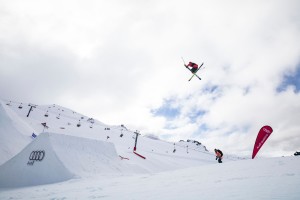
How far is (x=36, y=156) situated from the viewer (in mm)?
15656

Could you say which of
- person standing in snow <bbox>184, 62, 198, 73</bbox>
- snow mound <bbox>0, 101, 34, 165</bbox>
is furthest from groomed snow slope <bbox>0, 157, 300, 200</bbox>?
snow mound <bbox>0, 101, 34, 165</bbox>

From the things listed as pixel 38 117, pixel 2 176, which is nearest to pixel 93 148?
pixel 2 176

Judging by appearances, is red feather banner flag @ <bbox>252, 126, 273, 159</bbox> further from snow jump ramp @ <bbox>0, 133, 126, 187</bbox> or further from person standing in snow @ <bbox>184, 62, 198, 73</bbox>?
snow jump ramp @ <bbox>0, 133, 126, 187</bbox>

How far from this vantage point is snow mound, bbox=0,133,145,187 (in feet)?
47.1

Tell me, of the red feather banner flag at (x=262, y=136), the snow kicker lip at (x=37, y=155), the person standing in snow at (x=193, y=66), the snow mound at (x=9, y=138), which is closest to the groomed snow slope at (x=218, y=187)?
the red feather banner flag at (x=262, y=136)

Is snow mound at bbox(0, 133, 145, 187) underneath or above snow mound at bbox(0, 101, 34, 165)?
underneath

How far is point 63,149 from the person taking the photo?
53.0ft

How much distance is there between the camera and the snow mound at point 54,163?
1437cm

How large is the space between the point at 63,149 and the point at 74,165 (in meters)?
1.76

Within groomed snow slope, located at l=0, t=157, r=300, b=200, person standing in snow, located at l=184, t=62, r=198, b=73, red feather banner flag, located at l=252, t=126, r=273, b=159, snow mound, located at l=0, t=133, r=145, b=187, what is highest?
person standing in snow, located at l=184, t=62, r=198, b=73

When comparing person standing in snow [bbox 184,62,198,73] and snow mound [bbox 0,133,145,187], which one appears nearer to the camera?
snow mound [bbox 0,133,145,187]

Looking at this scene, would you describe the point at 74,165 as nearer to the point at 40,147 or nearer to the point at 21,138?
the point at 40,147

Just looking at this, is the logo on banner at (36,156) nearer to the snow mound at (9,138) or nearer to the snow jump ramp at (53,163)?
the snow jump ramp at (53,163)

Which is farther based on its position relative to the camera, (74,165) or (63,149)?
(63,149)
